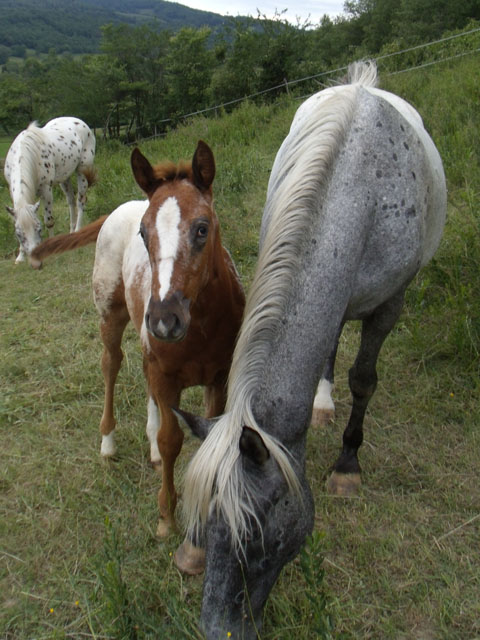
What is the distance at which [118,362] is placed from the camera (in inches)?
112

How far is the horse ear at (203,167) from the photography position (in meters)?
1.80

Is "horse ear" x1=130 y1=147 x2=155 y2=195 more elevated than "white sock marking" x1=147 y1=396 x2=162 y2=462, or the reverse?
"horse ear" x1=130 y1=147 x2=155 y2=195

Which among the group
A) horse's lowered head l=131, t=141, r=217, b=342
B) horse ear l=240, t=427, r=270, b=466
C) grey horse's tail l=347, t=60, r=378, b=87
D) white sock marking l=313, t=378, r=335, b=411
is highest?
grey horse's tail l=347, t=60, r=378, b=87

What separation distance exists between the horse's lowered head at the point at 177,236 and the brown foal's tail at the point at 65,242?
3.55 ft

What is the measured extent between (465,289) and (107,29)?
81.3ft

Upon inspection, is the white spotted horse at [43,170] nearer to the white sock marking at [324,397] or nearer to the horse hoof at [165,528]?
the white sock marking at [324,397]

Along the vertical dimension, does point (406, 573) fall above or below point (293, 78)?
below

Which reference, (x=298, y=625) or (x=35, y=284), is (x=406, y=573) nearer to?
(x=298, y=625)

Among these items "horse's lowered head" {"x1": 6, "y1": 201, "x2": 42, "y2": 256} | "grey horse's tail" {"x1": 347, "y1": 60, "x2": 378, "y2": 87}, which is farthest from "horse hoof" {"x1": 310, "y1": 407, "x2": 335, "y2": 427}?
"horse's lowered head" {"x1": 6, "y1": 201, "x2": 42, "y2": 256}

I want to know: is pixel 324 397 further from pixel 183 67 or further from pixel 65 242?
pixel 183 67

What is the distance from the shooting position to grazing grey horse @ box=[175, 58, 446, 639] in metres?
1.38

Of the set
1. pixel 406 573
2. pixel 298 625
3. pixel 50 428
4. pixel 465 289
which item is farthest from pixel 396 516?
pixel 50 428

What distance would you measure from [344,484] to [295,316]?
1.29 metres

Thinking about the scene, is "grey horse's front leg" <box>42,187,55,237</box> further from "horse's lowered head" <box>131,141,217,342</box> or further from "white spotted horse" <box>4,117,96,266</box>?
"horse's lowered head" <box>131,141,217,342</box>
